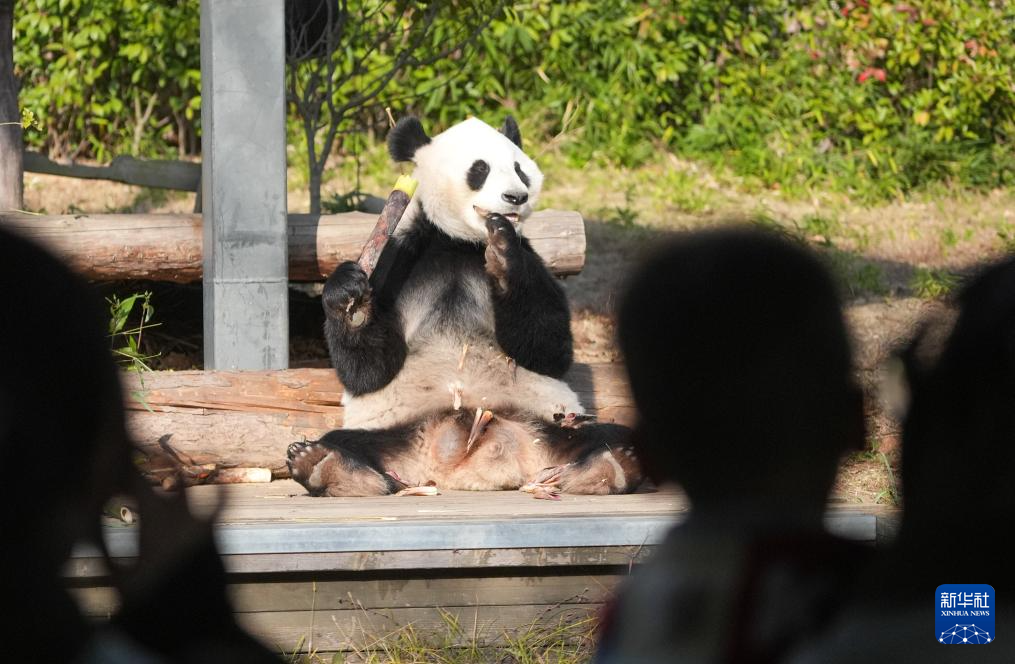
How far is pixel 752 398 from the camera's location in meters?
1.47

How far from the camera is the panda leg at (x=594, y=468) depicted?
404 cm

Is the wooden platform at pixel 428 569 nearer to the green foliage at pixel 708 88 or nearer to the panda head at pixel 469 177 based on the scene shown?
the panda head at pixel 469 177

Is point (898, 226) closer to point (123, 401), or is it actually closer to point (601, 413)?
point (601, 413)

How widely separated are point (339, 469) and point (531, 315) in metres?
0.94

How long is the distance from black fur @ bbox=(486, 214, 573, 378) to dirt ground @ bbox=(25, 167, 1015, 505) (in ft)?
4.00

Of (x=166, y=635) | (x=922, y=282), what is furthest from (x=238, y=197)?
(x=922, y=282)

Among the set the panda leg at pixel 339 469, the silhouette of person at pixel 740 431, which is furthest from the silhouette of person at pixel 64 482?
the panda leg at pixel 339 469

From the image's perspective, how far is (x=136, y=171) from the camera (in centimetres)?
688

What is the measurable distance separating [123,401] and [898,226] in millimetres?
8818

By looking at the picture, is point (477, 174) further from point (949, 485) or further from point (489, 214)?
point (949, 485)

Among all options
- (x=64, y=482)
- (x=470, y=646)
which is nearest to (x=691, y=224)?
(x=470, y=646)

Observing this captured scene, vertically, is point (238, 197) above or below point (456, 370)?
above

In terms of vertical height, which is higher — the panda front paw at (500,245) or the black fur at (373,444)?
the panda front paw at (500,245)

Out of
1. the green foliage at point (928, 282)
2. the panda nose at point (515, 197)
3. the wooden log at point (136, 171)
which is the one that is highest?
the panda nose at point (515, 197)
